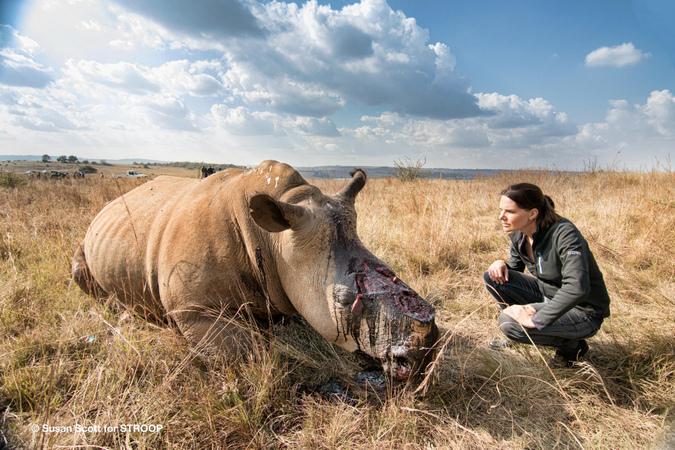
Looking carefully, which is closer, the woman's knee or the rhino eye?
the rhino eye

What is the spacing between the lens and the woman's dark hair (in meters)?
3.10

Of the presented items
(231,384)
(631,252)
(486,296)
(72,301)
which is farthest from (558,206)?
(72,301)

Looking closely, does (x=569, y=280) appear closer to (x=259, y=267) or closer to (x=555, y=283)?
(x=555, y=283)

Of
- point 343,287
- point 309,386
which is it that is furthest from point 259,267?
Answer: point 309,386

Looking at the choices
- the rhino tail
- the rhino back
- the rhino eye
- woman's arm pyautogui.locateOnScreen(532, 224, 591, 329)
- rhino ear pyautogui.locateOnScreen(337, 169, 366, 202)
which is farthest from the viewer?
the rhino tail

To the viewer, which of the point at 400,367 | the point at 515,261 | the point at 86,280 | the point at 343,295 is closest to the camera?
the point at 400,367

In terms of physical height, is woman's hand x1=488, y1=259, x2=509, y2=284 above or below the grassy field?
above

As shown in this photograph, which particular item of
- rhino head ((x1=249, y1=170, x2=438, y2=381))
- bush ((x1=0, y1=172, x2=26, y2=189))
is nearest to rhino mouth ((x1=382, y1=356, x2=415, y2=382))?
rhino head ((x1=249, y1=170, x2=438, y2=381))

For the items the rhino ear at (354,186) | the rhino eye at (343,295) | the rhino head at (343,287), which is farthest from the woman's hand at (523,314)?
the rhino ear at (354,186)

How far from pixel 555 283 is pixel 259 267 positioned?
2683 mm

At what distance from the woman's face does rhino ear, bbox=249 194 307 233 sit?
1.80 metres

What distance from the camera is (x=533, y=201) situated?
312 cm

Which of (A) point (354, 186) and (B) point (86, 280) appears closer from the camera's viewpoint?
(A) point (354, 186)

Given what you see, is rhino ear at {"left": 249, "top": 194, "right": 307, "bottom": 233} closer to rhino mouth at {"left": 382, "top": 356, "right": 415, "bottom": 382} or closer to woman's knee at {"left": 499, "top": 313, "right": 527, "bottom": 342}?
rhino mouth at {"left": 382, "top": 356, "right": 415, "bottom": 382}
